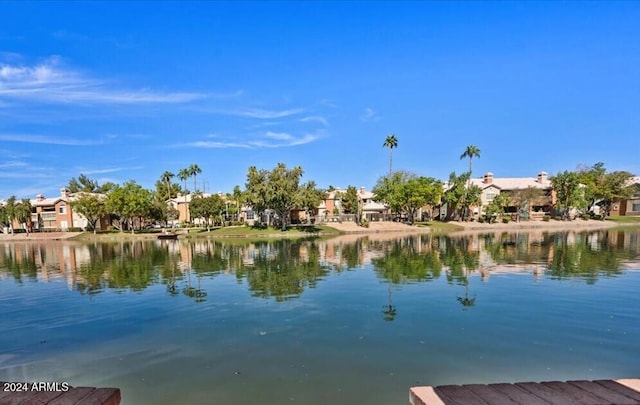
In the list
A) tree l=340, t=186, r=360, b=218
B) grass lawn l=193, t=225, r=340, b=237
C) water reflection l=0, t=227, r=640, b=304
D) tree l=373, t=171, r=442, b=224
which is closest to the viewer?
water reflection l=0, t=227, r=640, b=304

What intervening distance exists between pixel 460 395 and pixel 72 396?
5362mm

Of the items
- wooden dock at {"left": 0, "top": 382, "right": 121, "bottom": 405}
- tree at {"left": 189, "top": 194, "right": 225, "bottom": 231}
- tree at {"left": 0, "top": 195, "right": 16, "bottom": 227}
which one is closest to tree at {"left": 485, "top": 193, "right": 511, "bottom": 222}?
tree at {"left": 189, "top": 194, "right": 225, "bottom": 231}

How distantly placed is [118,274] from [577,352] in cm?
2295

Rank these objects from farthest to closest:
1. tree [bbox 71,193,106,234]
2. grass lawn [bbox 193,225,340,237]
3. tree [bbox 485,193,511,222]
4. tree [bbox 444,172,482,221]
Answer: tree [bbox 444,172,482,221], tree [bbox 485,193,511,222], tree [bbox 71,193,106,234], grass lawn [bbox 193,225,340,237]

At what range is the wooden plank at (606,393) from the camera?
4516 mm

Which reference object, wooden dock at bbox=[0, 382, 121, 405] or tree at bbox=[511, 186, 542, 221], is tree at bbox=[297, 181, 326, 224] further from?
wooden dock at bbox=[0, 382, 121, 405]

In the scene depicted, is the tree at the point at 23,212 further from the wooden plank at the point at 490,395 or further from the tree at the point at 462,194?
the wooden plank at the point at 490,395

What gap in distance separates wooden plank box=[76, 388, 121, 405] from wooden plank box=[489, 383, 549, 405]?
5.42 meters

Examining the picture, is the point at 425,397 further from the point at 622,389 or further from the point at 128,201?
the point at 128,201

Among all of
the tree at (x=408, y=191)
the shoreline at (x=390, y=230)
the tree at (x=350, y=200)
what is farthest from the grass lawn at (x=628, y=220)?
the tree at (x=350, y=200)

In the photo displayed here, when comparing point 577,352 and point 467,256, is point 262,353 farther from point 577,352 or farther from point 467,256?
point 467,256

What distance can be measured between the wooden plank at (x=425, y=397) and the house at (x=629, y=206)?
311ft

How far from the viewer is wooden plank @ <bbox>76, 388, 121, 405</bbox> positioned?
4.69m

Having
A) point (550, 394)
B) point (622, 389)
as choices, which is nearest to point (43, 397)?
point (550, 394)
